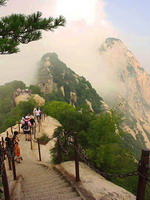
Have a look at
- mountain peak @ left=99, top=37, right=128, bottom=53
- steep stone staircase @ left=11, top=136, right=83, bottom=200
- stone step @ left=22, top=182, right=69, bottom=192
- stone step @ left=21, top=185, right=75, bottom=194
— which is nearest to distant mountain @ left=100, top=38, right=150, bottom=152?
mountain peak @ left=99, top=37, right=128, bottom=53

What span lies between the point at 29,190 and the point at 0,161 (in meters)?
1.61

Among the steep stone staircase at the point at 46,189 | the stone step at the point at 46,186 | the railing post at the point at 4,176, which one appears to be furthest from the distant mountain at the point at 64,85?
the railing post at the point at 4,176

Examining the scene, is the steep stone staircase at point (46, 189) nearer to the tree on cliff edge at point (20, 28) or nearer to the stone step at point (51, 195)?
the stone step at point (51, 195)

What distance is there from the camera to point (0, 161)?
5035 millimetres

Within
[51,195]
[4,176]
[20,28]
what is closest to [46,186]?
[51,195]

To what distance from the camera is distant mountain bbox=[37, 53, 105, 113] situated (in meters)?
72.1

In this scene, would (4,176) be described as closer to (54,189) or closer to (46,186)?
(54,189)

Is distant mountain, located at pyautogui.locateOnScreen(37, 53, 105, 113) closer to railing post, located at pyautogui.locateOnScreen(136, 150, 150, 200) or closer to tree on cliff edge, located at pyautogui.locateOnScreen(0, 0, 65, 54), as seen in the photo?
tree on cliff edge, located at pyautogui.locateOnScreen(0, 0, 65, 54)

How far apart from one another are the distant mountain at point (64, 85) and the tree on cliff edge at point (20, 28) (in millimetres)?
59711

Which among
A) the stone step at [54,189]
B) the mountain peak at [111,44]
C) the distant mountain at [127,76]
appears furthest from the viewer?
the mountain peak at [111,44]

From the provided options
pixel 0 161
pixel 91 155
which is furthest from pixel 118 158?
pixel 0 161

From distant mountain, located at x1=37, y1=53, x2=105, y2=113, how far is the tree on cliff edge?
59.7 m

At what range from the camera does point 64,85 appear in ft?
252

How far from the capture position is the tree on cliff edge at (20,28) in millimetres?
6152
